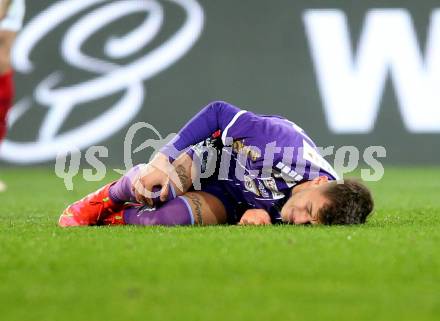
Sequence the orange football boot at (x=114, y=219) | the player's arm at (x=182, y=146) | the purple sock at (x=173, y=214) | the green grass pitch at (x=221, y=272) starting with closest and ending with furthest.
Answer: the green grass pitch at (x=221, y=272)
the player's arm at (x=182, y=146)
the purple sock at (x=173, y=214)
the orange football boot at (x=114, y=219)

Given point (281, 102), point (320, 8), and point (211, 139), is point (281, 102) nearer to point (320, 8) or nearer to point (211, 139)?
point (320, 8)

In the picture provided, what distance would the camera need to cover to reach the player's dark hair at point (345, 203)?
459 cm

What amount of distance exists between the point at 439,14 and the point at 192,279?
8564mm

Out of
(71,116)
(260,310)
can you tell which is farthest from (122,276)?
(71,116)

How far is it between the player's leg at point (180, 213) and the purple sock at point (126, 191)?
6 cm

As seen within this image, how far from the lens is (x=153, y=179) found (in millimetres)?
4828

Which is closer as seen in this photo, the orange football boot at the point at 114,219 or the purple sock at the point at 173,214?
the purple sock at the point at 173,214

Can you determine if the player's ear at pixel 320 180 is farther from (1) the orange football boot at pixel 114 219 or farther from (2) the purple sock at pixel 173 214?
(1) the orange football boot at pixel 114 219

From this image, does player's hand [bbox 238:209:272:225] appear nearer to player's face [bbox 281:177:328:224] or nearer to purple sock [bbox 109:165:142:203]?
player's face [bbox 281:177:328:224]

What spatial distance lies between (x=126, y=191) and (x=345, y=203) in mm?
1096

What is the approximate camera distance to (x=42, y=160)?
10961 millimetres

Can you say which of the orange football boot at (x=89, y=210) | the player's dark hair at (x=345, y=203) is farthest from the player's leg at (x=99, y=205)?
the player's dark hair at (x=345, y=203)

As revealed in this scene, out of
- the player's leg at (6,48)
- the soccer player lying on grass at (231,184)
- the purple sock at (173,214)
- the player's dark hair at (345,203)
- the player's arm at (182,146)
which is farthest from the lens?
the player's leg at (6,48)

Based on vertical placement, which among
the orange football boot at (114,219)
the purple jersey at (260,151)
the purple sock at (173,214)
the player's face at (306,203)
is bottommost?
the orange football boot at (114,219)
